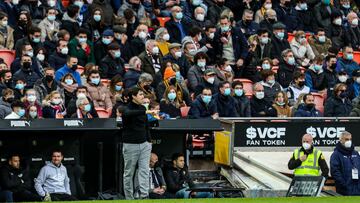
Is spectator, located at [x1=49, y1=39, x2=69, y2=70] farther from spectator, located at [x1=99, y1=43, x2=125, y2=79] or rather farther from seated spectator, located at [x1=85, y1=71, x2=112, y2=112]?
seated spectator, located at [x1=85, y1=71, x2=112, y2=112]

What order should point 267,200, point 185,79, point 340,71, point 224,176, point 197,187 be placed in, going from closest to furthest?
1. point 267,200
2. point 197,187
3. point 224,176
4. point 185,79
5. point 340,71

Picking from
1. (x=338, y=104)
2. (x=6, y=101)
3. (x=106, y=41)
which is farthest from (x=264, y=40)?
(x=6, y=101)

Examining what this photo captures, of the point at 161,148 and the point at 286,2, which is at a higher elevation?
the point at 286,2

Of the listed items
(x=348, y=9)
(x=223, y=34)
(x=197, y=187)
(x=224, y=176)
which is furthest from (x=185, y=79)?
(x=348, y=9)

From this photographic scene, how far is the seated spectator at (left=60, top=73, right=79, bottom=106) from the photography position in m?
25.4

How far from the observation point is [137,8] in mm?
30031

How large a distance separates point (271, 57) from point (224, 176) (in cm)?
640

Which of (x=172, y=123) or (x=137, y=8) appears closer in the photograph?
(x=172, y=123)

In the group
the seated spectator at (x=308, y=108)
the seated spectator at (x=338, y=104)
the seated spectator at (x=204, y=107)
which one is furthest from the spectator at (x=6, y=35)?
the seated spectator at (x=338, y=104)

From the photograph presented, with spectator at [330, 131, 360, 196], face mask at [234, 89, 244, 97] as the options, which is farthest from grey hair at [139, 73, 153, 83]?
spectator at [330, 131, 360, 196]

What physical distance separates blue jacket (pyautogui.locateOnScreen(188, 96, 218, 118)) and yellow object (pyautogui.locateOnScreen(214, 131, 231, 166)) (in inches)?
34.7

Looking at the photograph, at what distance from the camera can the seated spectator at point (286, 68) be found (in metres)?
29.1

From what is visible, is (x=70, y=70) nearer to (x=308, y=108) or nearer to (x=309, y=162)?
(x=308, y=108)

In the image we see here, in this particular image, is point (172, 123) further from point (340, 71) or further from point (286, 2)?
point (286, 2)
